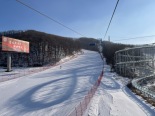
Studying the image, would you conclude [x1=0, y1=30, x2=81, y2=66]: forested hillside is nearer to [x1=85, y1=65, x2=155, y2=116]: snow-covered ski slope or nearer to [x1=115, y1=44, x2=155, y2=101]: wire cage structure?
[x1=115, y1=44, x2=155, y2=101]: wire cage structure

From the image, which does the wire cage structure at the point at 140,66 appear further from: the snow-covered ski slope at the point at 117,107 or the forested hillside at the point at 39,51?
the forested hillside at the point at 39,51

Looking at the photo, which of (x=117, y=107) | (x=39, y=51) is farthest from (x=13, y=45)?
(x=117, y=107)

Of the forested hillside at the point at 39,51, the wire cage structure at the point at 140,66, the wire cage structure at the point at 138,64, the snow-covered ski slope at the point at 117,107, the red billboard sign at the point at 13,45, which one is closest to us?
the snow-covered ski slope at the point at 117,107

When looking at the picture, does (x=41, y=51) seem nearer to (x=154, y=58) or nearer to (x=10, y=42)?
(x=10, y=42)

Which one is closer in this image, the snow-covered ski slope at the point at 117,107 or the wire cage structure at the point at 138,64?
the snow-covered ski slope at the point at 117,107

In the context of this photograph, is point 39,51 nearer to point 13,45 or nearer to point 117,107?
point 13,45

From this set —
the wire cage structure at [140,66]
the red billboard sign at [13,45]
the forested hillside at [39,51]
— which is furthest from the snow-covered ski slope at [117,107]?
the forested hillside at [39,51]

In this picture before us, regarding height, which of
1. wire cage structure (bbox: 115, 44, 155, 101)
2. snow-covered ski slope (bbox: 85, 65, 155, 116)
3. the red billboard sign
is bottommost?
snow-covered ski slope (bbox: 85, 65, 155, 116)

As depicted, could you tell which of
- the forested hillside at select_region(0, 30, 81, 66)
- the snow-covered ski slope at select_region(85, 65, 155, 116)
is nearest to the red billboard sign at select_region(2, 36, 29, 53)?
the forested hillside at select_region(0, 30, 81, 66)

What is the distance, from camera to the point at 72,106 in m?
17.4

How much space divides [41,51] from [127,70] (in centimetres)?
4911

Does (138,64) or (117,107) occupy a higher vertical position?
(138,64)

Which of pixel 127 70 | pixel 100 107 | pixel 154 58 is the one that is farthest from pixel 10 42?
pixel 100 107

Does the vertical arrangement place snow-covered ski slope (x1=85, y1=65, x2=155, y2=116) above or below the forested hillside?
below
